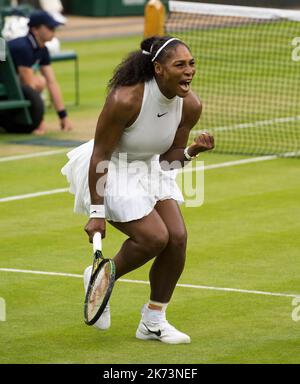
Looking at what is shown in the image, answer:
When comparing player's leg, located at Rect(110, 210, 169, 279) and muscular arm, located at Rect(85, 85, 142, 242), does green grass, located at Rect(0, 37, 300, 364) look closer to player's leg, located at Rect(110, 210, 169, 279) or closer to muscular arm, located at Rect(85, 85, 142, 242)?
player's leg, located at Rect(110, 210, 169, 279)

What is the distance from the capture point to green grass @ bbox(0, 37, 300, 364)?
8180 mm

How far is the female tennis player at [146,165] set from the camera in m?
8.15

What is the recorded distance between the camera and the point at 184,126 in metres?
8.58

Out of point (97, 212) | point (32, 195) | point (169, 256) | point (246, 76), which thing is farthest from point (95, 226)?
point (246, 76)

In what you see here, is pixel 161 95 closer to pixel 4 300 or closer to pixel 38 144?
pixel 4 300

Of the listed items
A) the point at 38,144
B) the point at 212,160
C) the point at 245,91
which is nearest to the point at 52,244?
the point at 212,160

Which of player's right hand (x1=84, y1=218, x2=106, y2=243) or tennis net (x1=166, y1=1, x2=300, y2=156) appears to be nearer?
player's right hand (x1=84, y1=218, x2=106, y2=243)

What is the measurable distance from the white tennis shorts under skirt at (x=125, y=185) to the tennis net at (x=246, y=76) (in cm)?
762

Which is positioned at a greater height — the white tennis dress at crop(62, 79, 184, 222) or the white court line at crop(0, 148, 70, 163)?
the white tennis dress at crop(62, 79, 184, 222)

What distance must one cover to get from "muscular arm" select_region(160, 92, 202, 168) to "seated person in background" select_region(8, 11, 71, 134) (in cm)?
918

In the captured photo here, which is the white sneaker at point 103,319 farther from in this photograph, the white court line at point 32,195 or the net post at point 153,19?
the net post at point 153,19

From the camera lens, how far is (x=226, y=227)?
12.0m
